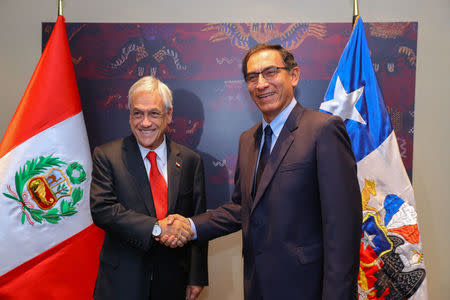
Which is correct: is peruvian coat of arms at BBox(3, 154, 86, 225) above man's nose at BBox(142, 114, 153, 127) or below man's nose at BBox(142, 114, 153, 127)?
below

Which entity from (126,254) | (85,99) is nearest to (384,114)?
(126,254)

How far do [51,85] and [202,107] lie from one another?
1.03 meters

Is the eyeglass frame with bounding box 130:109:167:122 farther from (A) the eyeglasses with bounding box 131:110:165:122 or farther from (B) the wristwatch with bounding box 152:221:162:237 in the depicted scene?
A: (B) the wristwatch with bounding box 152:221:162:237

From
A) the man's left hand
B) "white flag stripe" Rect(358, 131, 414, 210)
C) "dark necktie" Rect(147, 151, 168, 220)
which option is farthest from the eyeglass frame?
"white flag stripe" Rect(358, 131, 414, 210)

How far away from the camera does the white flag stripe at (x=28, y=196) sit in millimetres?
2062

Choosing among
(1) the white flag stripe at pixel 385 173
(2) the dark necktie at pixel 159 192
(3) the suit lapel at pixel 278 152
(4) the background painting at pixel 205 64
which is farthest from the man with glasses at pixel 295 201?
(4) the background painting at pixel 205 64

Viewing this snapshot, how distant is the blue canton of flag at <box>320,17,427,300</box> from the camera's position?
2062 millimetres

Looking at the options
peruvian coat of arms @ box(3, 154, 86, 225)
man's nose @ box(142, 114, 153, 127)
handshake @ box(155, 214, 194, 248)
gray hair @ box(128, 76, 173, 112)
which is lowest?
handshake @ box(155, 214, 194, 248)

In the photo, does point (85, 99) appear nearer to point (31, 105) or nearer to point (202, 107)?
point (31, 105)

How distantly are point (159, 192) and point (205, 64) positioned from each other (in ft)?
3.78

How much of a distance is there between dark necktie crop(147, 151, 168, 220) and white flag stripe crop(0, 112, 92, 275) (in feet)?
1.93

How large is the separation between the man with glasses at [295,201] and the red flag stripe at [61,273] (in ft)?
3.92

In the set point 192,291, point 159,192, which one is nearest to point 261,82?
point 159,192

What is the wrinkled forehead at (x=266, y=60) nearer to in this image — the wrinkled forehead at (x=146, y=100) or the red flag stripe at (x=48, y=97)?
the wrinkled forehead at (x=146, y=100)
